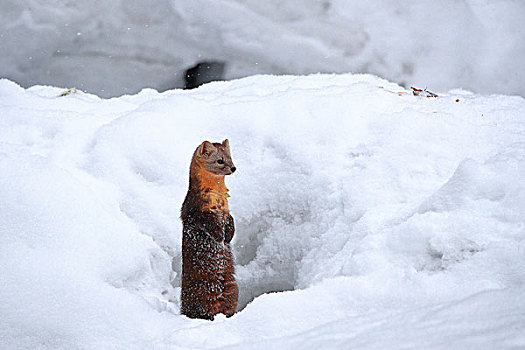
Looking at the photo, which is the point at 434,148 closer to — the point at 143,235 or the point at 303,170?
the point at 303,170

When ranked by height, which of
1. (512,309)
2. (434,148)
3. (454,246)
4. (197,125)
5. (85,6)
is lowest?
(85,6)

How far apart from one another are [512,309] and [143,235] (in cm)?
133

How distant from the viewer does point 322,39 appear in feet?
13.0

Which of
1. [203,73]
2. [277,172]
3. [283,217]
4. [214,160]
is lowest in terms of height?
[203,73]

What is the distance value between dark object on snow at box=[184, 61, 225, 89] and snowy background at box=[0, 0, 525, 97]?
0.25 ft

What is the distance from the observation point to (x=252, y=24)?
391cm

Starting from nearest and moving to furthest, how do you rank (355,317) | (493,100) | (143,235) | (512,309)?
(512,309) → (355,317) → (143,235) → (493,100)

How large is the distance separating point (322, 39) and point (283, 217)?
2164mm

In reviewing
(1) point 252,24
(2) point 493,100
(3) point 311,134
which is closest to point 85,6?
(1) point 252,24

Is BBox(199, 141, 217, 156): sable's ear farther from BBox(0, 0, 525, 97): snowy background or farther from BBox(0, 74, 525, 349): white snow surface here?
BBox(0, 0, 525, 97): snowy background

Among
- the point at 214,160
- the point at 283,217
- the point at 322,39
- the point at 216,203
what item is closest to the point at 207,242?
the point at 216,203

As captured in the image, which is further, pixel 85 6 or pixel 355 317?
pixel 85 6

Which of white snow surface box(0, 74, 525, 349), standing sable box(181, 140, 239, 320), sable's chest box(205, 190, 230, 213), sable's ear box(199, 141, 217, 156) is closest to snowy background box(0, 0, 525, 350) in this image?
white snow surface box(0, 74, 525, 349)

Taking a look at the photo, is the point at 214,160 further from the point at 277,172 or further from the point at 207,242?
the point at 277,172
